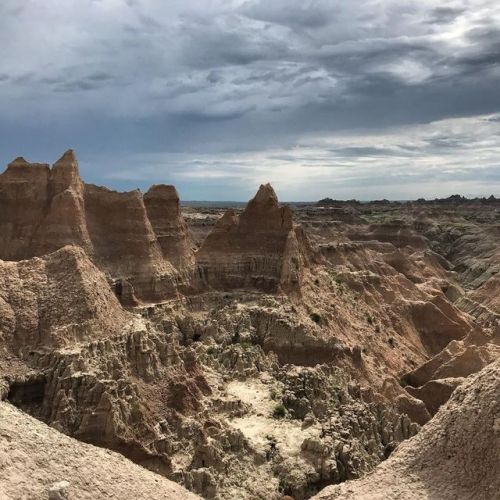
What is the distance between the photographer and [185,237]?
1919 inches

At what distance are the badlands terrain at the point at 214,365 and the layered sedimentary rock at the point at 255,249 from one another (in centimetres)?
12

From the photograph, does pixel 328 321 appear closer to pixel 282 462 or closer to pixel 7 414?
pixel 282 462

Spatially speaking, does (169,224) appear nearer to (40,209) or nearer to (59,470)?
(40,209)

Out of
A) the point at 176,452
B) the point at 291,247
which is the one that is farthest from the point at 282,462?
the point at 291,247

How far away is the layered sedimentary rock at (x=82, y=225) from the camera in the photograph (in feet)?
129

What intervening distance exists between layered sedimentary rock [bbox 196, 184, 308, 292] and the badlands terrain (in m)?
0.12

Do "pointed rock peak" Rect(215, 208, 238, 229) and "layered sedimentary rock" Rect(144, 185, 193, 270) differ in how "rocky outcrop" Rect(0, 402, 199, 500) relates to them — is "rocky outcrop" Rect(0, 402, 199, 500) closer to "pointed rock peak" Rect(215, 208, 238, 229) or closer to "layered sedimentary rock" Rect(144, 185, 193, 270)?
"layered sedimentary rock" Rect(144, 185, 193, 270)

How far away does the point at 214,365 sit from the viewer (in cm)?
3525

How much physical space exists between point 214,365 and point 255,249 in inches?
602

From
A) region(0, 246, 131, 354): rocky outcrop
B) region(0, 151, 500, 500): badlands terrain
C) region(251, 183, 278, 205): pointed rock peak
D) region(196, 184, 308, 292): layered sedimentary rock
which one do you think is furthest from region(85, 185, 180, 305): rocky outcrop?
region(0, 246, 131, 354): rocky outcrop

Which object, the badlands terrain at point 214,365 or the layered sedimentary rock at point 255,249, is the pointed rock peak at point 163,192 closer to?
the badlands terrain at point 214,365

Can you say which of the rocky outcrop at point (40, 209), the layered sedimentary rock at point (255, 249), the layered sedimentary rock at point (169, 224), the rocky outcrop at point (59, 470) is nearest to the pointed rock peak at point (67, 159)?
the rocky outcrop at point (40, 209)

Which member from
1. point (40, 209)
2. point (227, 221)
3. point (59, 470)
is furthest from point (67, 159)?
point (59, 470)

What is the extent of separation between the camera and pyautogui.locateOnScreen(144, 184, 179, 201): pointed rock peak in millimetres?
48125
